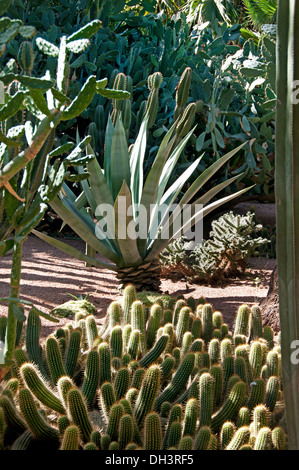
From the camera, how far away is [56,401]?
1844mm

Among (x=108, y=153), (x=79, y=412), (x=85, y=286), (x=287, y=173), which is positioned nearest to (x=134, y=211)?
(x=108, y=153)

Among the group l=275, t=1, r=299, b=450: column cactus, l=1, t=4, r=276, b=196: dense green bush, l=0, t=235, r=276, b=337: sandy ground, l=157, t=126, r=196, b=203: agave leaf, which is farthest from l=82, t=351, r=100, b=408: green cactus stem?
l=1, t=4, r=276, b=196: dense green bush

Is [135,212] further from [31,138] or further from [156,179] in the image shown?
[31,138]

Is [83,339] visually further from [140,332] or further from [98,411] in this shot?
[98,411]

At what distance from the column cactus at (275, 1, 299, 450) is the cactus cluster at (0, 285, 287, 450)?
1.54ft

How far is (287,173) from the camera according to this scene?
122 centimetres

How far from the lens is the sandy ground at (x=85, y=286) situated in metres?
3.77

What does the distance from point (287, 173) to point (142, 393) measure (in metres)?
0.92

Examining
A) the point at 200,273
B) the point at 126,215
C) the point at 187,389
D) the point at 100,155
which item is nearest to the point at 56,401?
the point at 187,389

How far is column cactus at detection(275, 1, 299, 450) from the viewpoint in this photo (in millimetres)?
1192

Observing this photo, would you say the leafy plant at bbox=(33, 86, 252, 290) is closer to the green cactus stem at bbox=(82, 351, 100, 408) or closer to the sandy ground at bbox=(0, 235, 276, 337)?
the sandy ground at bbox=(0, 235, 276, 337)

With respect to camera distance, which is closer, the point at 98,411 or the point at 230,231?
the point at 98,411
